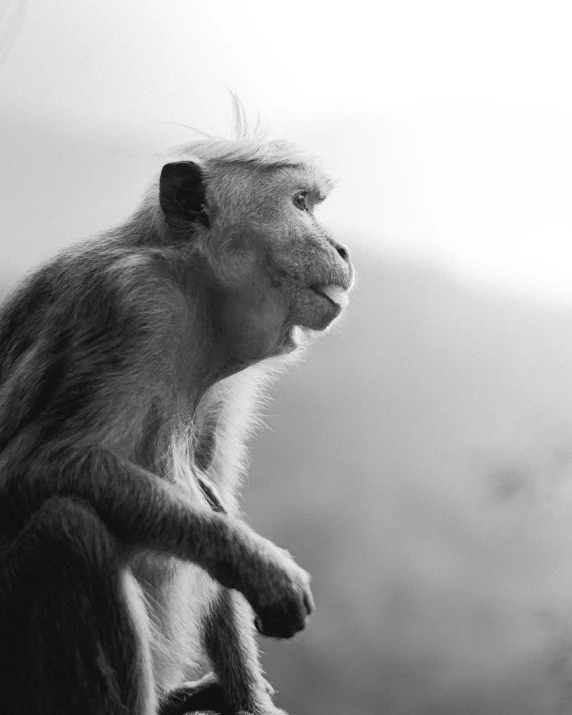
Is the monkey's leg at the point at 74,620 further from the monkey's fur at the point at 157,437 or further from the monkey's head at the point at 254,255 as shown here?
the monkey's head at the point at 254,255

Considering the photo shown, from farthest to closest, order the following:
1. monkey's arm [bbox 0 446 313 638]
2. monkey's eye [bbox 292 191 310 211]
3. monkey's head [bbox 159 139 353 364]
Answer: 1. monkey's eye [bbox 292 191 310 211]
2. monkey's head [bbox 159 139 353 364]
3. monkey's arm [bbox 0 446 313 638]

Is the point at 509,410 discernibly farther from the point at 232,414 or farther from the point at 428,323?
the point at 232,414

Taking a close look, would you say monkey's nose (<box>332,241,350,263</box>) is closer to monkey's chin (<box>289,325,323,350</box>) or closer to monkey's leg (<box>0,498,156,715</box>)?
monkey's chin (<box>289,325,323,350</box>)

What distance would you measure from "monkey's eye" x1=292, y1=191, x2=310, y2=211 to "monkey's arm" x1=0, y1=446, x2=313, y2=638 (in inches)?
35.2

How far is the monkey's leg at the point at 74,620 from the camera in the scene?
5.77ft

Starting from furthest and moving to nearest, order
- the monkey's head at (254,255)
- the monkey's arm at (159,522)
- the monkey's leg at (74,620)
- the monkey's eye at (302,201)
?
the monkey's eye at (302,201) → the monkey's head at (254,255) → the monkey's arm at (159,522) → the monkey's leg at (74,620)

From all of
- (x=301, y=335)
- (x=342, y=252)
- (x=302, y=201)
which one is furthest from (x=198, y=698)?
(x=302, y=201)

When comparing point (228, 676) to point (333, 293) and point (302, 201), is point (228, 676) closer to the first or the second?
point (333, 293)

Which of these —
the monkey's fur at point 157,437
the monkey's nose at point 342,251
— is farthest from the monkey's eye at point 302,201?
the monkey's nose at point 342,251

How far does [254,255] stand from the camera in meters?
2.19

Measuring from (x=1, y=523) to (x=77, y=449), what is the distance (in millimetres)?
286

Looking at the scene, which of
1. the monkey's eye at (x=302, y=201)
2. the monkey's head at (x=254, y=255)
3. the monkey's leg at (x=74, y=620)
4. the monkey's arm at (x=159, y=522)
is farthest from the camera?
the monkey's eye at (x=302, y=201)

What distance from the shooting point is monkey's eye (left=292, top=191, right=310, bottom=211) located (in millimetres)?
2291

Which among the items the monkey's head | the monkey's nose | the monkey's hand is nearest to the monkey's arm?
the monkey's hand
